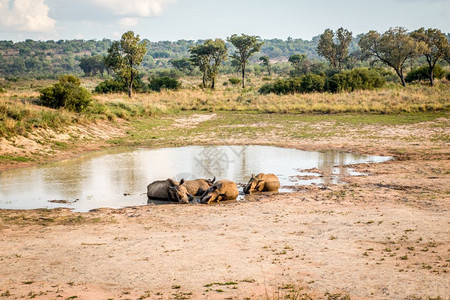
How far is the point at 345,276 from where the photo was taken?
6688 millimetres

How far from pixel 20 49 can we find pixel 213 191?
5370 inches

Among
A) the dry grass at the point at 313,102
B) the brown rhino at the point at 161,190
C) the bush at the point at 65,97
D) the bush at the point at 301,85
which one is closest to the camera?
the brown rhino at the point at 161,190

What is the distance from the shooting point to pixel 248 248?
8172mm

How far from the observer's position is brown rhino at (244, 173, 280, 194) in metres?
13.1

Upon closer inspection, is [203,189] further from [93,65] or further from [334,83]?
[93,65]

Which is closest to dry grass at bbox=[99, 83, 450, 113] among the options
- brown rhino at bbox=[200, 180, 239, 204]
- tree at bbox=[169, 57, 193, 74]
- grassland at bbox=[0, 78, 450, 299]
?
grassland at bbox=[0, 78, 450, 299]

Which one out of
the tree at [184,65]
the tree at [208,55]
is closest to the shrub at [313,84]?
the tree at [208,55]

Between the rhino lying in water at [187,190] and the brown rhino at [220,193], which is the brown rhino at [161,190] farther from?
the brown rhino at [220,193]

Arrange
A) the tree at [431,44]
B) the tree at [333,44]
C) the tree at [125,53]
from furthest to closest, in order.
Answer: the tree at [333,44], the tree at [431,44], the tree at [125,53]

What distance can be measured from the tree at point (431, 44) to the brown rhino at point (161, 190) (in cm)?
4366

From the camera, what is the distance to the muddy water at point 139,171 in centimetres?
1298

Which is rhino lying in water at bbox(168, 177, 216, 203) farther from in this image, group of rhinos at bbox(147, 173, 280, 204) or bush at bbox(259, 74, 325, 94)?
bush at bbox(259, 74, 325, 94)

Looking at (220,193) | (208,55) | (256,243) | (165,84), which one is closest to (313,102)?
(165,84)

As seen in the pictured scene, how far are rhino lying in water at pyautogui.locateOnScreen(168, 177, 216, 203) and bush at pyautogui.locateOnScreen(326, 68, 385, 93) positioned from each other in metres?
35.5
